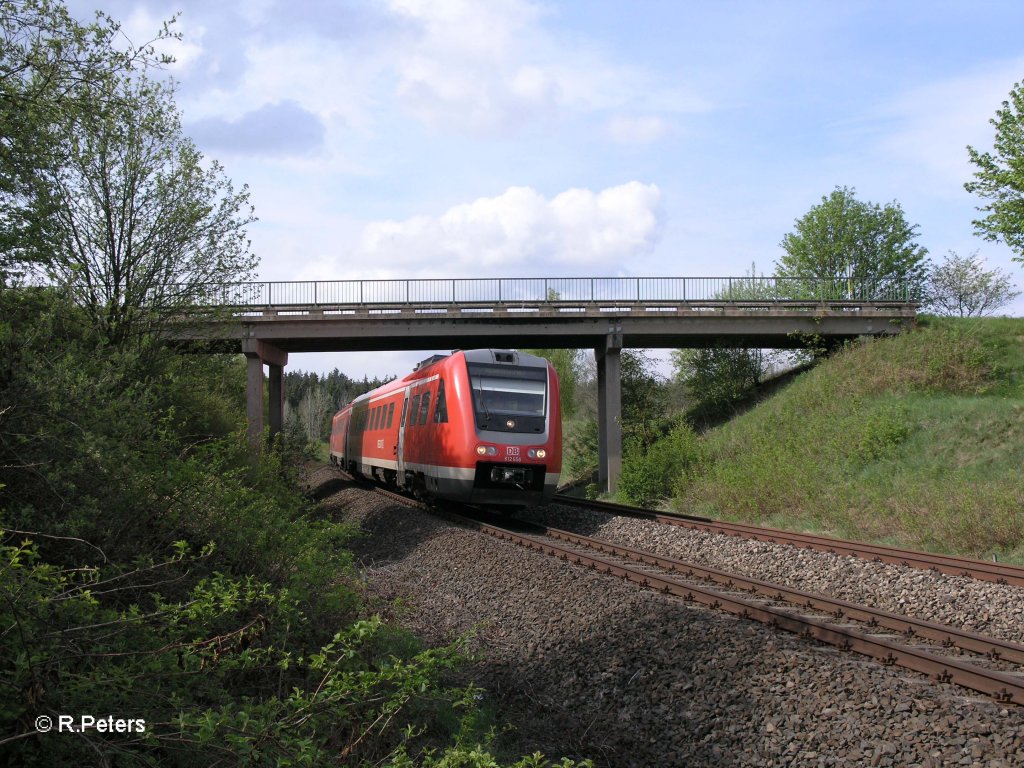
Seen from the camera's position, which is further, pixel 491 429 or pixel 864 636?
pixel 491 429

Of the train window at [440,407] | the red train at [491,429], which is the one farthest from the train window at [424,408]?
the train window at [440,407]

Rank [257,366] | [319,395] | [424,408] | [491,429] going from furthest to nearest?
1. [319,395]
2. [257,366]
3. [424,408]
4. [491,429]

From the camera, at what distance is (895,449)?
17.9 m

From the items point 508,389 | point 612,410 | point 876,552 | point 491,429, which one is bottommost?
point 876,552

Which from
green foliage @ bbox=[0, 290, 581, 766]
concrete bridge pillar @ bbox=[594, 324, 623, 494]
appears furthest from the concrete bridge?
green foliage @ bbox=[0, 290, 581, 766]

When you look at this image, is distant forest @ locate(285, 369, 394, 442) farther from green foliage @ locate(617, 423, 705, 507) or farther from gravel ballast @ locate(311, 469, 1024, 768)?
gravel ballast @ locate(311, 469, 1024, 768)

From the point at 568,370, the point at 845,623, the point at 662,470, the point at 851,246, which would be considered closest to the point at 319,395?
the point at 568,370

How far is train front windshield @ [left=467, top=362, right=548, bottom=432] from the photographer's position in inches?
571

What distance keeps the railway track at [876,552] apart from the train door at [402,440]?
615 centimetres

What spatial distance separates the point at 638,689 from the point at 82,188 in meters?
13.6

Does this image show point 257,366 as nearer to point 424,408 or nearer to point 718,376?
point 424,408

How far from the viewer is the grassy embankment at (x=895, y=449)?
41.4 feet

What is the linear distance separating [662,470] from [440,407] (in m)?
8.25

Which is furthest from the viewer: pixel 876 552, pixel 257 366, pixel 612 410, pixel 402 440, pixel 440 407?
pixel 257 366
